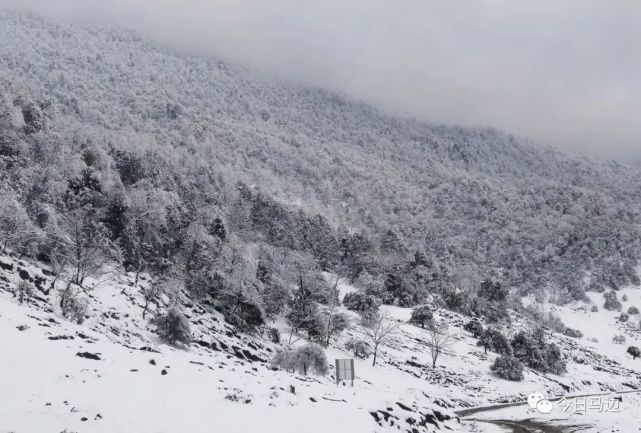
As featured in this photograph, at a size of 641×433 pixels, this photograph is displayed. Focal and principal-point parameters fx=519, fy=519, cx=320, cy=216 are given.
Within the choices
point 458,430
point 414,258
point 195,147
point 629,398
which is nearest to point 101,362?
point 458,430

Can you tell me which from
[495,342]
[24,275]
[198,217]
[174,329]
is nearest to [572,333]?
[495,342]

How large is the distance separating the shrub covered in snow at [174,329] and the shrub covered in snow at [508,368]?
134 ft

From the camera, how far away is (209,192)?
358ft

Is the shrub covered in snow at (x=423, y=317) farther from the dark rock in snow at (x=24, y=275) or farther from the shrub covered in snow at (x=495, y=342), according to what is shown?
the dark rock in snow at (x=24, y=275)

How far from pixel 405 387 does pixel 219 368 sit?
945 inches

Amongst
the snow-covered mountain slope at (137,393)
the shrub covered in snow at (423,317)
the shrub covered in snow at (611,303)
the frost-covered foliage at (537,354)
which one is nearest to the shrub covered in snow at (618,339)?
the shrub covered in snow at (611,303)

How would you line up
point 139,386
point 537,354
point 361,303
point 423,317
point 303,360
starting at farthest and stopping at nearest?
point 423,317
point 361,303
point 537,354
point 303,360
point 139,386

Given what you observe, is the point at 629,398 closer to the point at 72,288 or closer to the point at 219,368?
the point at 219,368

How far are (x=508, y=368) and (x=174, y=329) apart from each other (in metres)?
42.3

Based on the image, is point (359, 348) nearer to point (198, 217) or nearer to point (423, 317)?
point (423, 317)

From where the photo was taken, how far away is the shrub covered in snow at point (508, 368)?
6112 cm

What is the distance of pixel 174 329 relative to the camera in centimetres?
3625

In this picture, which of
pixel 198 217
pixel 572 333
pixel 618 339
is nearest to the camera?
pixel 198 217

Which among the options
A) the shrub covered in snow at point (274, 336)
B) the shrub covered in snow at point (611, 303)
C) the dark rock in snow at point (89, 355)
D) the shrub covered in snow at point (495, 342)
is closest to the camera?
the dark rock in snow at point (89, 355)
